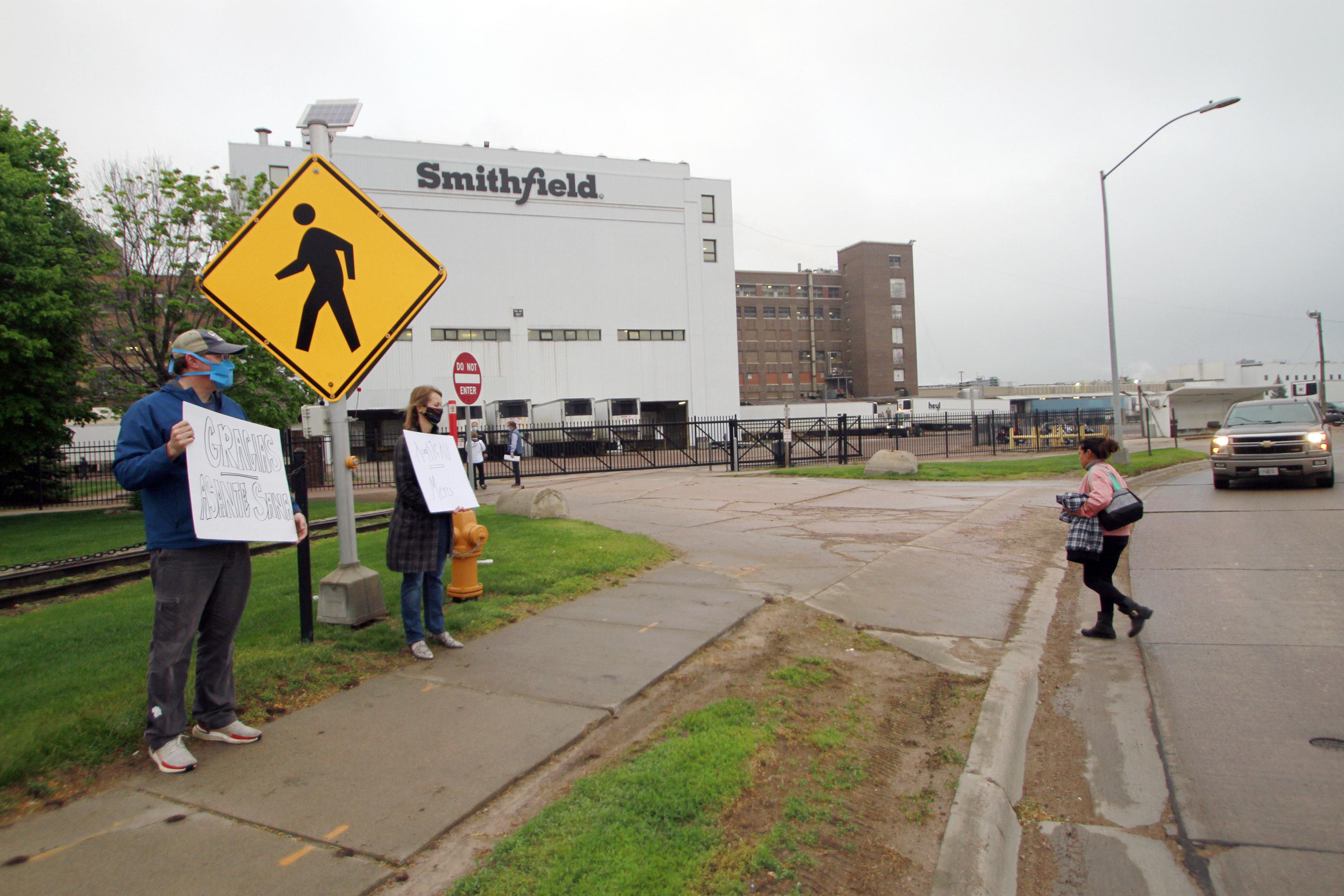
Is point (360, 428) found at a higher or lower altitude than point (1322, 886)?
higher

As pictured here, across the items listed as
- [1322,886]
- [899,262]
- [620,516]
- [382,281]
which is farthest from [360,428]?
[899,262]

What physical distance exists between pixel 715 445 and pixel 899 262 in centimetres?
7830

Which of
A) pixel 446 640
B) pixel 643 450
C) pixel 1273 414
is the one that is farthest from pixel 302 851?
pixel 643 450

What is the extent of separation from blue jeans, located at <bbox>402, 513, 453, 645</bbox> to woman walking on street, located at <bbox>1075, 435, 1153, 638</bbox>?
4974 millimetres

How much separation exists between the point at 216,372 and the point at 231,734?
1806 mm

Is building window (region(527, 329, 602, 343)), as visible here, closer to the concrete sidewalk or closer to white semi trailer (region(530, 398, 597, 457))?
white semi trailer (region(530, 398, 597, 457))

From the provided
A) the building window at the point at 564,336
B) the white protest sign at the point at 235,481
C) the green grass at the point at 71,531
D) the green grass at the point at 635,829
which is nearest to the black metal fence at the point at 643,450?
the green grass at the point at 71,531

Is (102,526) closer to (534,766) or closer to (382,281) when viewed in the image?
(382,281)

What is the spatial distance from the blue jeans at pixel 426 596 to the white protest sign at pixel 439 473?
0.48 ft

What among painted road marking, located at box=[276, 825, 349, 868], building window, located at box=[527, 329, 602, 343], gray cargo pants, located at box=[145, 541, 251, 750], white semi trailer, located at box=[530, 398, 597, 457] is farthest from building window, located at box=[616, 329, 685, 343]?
painted road marking, located at box=[276, 825, 349, 868]

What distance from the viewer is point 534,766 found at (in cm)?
362

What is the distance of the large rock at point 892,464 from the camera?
21281mm

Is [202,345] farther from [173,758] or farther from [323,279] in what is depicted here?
[173,758]

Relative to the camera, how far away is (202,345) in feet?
12.5
